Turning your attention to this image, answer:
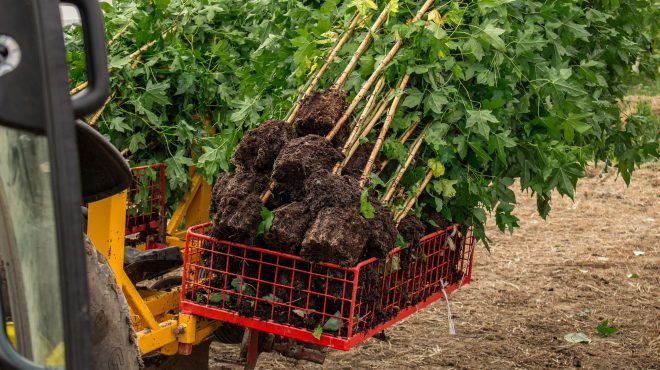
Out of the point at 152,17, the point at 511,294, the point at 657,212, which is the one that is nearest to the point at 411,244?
the point at 152,17

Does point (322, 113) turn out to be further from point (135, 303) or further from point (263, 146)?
point (135, 303)

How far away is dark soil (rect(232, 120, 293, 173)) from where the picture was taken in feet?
10.5

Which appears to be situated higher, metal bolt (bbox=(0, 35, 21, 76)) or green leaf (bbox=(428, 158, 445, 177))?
metal bolt (bbox=(0, 35, 21, 76))

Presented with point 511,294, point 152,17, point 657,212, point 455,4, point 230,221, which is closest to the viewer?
point 230,221

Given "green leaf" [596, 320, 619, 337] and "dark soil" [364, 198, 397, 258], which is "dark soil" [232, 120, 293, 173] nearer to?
"dark soil" [364, 198, 397, 258]

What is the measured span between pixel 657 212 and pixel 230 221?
20.5ft

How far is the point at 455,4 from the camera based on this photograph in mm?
3502

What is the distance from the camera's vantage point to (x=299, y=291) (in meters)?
3.07

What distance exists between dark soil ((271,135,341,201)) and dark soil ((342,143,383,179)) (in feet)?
0.29

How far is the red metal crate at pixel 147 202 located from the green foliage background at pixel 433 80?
72 millimetres

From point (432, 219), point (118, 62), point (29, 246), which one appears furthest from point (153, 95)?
point (29, 246)

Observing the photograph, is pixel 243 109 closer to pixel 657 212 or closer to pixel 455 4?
pixel 455 4

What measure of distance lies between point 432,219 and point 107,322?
5.70ft

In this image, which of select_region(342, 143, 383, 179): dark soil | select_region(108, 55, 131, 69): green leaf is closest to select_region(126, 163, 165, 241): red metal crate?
select_region(108, 55, 131, 69): green leaf
